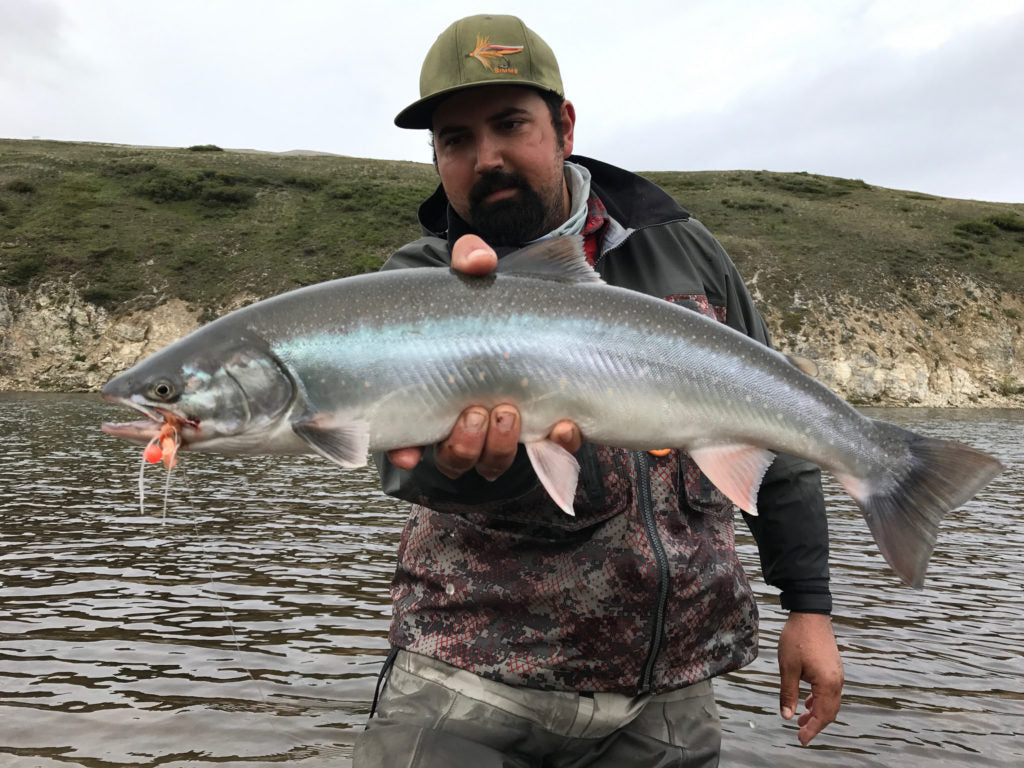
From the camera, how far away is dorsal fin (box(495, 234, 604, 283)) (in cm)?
323

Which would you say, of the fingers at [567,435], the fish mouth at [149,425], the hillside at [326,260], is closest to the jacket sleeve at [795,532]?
the fingers at [567,435]

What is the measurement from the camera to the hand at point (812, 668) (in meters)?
3.65

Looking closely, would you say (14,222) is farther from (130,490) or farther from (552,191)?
(552,191)

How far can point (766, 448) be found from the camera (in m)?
3.28

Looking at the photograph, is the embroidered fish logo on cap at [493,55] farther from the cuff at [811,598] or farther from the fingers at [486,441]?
the cuff at [811,598]

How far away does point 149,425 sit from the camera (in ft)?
9.67

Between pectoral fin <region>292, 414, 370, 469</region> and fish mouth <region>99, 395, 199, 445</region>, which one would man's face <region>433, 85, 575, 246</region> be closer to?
pectoral fin <region>292, 414, 370, 469</region>

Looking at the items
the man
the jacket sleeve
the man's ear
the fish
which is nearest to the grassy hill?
the man's ear

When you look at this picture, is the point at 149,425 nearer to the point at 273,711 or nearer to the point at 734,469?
the point at 734,469

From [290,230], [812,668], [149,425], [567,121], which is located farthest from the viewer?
[290,230]

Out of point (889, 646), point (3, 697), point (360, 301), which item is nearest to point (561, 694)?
point (360, 301)

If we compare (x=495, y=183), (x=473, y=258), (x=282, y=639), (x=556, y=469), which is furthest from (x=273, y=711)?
(x=473, y=258)

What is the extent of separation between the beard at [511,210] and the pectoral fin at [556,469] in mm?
1106

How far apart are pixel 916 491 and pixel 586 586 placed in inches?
51.3
